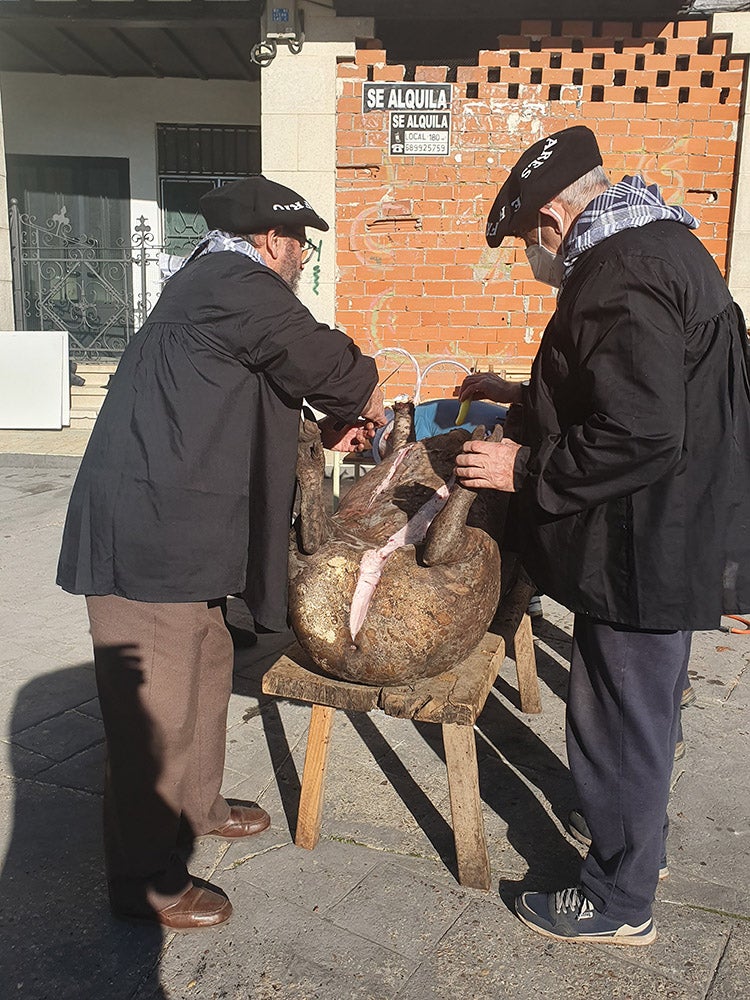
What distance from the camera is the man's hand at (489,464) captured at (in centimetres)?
220

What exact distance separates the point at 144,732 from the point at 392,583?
2.62 ft

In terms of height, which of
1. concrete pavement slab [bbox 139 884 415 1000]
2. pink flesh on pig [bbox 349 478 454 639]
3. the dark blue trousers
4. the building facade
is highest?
the building facade

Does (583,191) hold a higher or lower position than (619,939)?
higher

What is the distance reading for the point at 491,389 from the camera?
3.17m

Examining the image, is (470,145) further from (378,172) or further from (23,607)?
(23,607)

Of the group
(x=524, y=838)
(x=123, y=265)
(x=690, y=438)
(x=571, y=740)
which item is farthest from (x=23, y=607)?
(x=123, y=265)

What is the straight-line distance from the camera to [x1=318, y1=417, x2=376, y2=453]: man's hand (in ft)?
9.26

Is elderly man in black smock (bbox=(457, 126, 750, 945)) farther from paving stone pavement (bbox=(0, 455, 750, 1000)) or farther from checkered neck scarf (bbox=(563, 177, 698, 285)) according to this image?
paving stone pavement (bbox=(0, 455, 750, 1000))

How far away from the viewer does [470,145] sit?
7574 millimetres

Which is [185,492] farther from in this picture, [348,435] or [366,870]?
[366,870]

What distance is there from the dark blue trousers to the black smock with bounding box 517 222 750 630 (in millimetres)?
120

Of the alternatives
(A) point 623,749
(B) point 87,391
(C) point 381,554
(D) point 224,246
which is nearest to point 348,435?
(C) point 381,554

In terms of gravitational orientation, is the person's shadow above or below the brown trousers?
below

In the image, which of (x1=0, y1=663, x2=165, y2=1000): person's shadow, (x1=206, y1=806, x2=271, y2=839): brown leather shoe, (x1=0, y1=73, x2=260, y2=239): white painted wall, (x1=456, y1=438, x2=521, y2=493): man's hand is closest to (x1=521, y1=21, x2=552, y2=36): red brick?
(x1=0, y1=73, x2=260, y2=239): white painted wall
